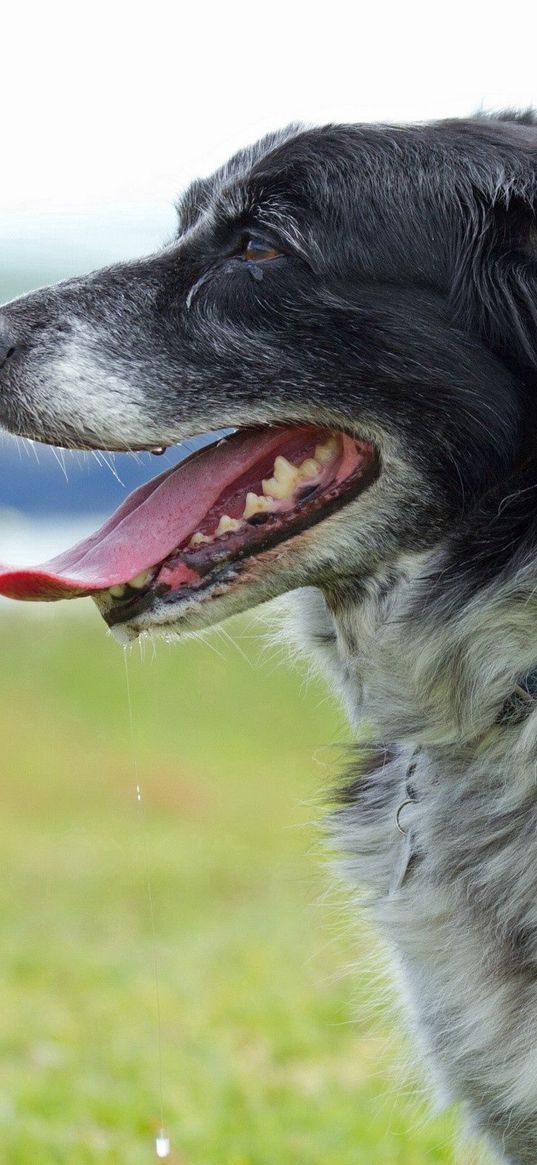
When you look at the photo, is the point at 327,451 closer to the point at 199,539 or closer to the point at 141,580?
the point at 199,539

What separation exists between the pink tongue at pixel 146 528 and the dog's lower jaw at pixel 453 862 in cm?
49

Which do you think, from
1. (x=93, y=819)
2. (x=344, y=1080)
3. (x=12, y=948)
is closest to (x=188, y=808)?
(x=93, y=819)

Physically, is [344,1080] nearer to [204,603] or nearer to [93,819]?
[204,603]

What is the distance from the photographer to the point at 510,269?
10.6ft

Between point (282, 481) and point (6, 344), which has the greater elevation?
point (6, 344)

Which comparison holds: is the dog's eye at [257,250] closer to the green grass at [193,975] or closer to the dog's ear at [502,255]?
the dog's ear at [502,255]

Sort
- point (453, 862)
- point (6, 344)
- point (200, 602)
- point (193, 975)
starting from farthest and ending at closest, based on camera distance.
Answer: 1. point (193, 975)
2. point (6, 344)
3. point (453, 862)
4. point (200, 602)

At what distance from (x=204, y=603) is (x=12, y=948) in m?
5.37

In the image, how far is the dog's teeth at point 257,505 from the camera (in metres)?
3.22

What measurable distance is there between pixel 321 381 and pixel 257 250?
387 millimetres

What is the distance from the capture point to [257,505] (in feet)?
10.6

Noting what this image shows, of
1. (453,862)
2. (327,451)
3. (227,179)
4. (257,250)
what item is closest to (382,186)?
(257,250)

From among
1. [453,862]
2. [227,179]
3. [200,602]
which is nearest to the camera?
[200,602]

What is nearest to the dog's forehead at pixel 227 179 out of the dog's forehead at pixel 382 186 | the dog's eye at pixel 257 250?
the dog's forehead at pixel 382 186
